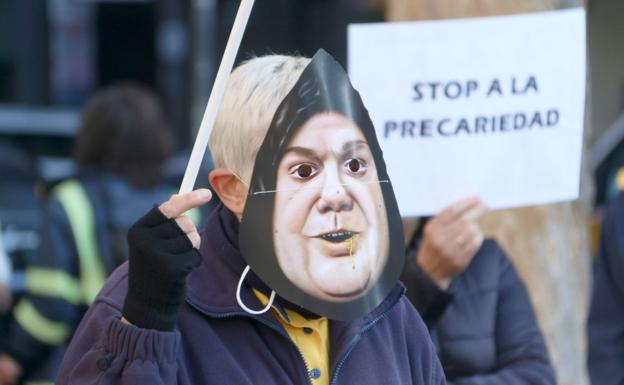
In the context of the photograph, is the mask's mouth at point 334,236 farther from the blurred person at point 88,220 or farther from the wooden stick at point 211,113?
the blurred person at point 88,220

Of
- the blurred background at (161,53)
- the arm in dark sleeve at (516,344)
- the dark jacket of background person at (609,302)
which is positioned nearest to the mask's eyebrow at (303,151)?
the arm in dark sleeve at (516,344)

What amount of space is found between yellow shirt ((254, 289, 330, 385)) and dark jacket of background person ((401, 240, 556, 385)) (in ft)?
2.99

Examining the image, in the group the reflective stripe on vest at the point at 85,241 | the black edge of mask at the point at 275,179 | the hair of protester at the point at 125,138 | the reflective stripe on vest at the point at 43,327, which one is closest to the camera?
the black edge of mask at the point at 275,179

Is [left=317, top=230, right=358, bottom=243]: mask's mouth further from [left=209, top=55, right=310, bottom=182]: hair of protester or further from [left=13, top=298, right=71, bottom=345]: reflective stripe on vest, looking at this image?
[left=13, top=298, right=71, bottom=345]: reflective stripe on vest

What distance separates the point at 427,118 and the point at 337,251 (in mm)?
→ 1099

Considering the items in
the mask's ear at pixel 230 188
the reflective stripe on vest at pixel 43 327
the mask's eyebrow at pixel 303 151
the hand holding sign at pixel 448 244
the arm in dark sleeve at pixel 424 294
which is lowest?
the reflective stripe on vest at pixel 43 327

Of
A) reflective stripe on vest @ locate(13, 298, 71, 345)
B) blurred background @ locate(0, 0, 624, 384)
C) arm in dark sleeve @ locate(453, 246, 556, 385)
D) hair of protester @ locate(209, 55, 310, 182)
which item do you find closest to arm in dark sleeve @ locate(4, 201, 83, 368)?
reflective stripe on vest @ locate(13, 298, 71, 345)

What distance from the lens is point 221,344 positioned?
238cm

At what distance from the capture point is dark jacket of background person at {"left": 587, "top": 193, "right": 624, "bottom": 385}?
439 centimetres

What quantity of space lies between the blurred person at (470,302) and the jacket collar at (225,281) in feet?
2.71

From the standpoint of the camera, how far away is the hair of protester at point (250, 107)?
2.38 m

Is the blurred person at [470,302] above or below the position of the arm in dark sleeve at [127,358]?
below

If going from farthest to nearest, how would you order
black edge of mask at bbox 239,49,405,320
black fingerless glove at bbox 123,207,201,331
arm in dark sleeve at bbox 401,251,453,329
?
arm in dark sleeve at bbox 401,251,453,329 < black edge of mask at bbox 239,49,405,320 < black fingerless glove at bbox 123,207,201,331

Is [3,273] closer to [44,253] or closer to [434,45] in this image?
[44,253]
